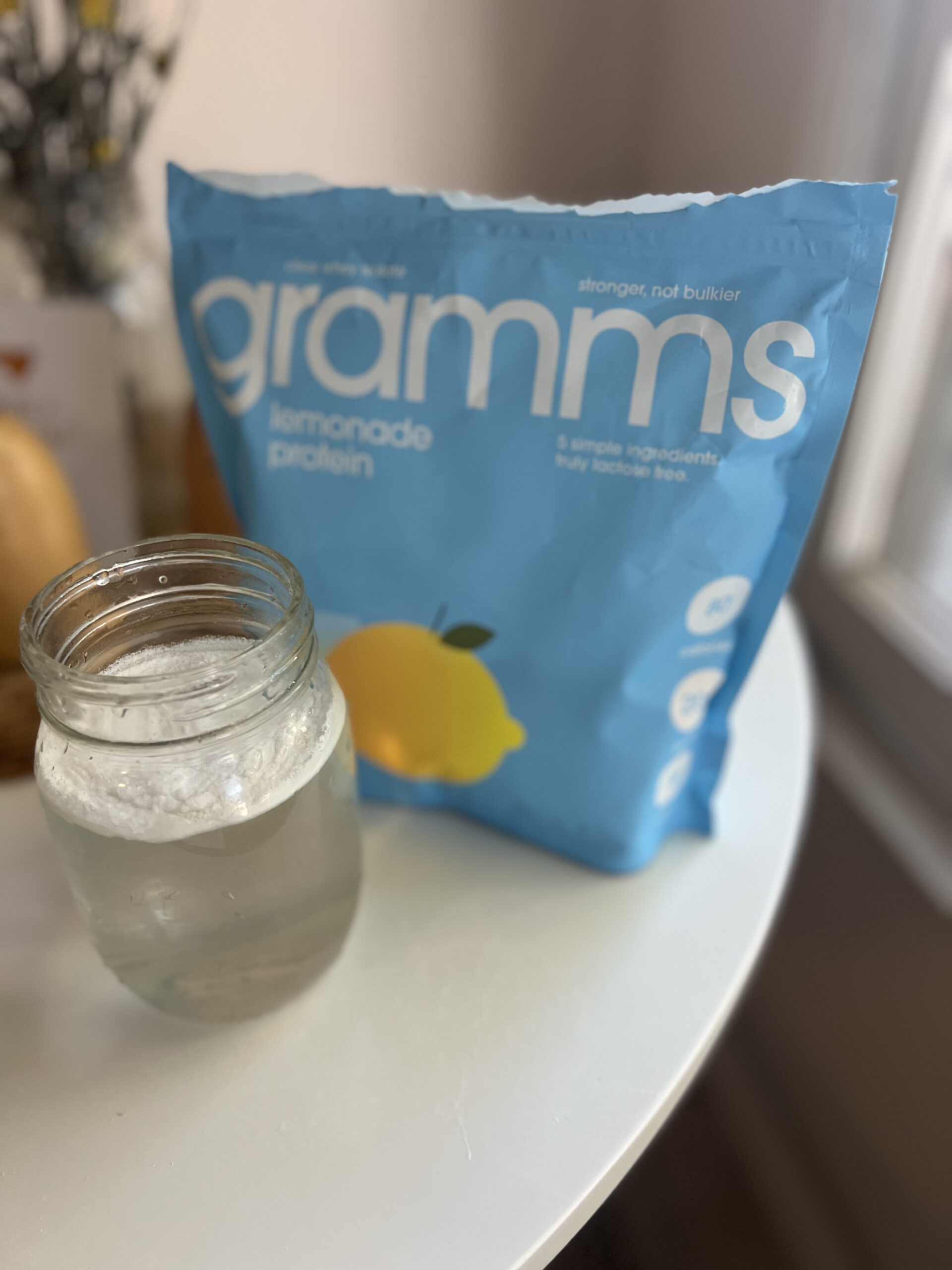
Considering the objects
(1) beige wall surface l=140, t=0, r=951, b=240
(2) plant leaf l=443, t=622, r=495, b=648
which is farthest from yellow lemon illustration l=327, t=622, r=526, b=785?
(1) beige wall surface l=140, t=0, r=951, b=240

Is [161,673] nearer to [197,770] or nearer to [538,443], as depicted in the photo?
[197,770]

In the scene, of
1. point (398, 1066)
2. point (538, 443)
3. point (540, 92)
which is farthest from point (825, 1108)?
point (540, 92)

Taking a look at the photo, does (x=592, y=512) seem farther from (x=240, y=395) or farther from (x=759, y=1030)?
(x=759, y=1030)

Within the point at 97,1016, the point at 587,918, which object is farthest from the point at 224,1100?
the point at 587,918

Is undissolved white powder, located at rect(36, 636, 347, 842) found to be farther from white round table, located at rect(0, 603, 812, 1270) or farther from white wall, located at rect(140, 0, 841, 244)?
white wall, located at rect(140, 0, 841, 244)

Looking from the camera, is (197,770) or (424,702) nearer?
(197,770)

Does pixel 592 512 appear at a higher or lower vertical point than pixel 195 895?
higher

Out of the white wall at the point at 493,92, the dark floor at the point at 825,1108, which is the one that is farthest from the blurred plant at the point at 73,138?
the dark floor at the point at 825,1108
